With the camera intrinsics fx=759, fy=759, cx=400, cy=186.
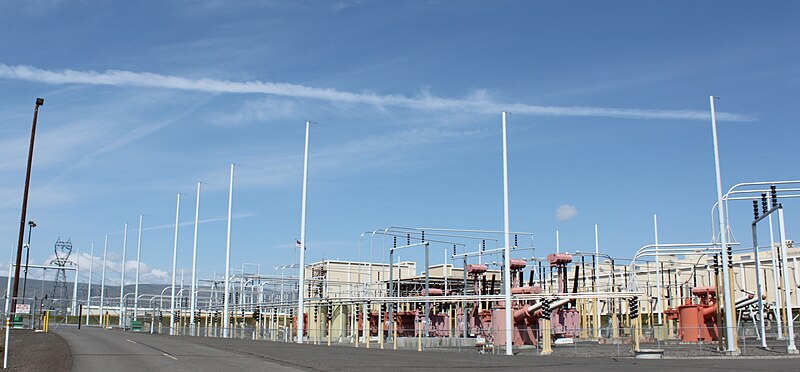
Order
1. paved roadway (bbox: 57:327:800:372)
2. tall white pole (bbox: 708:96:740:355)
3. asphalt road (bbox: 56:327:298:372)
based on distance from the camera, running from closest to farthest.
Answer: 1. asphalt road (bbox: 56:327:298:372)
2. paved roadway (bbox: 57:327:800:372)
3. tall white pole (bbox: 708:96:740:355)

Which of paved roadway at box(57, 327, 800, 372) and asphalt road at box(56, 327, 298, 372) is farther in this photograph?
paved roadway at box(57, 327, 800, 372)

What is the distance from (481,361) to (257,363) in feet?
23.5

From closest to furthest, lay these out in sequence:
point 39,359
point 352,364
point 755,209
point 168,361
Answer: point 352,364
point 168,361
point 39,359
point 755,209

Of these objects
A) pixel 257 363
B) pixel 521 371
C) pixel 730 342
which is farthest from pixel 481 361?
pixel 730 342

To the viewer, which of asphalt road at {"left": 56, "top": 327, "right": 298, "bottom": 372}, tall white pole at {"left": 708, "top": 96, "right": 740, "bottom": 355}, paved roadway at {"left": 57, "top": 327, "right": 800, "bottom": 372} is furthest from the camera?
tall white pole at {"left": 708, "top": 96, "right": 740, "bottom": 355}

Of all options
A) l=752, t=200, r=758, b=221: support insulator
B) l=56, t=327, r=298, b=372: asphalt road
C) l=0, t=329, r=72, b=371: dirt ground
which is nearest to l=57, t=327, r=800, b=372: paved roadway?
l=56, t=327, r=298, b=372: asphalt road

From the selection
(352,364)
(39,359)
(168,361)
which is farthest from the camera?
(39,359)

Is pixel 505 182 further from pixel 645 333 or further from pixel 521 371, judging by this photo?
pixel 645 333

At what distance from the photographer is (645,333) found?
159 feet

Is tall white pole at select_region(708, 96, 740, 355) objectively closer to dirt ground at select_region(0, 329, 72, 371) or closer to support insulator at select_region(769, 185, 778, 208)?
support insulator at select_region(769, 185, 778, 208)

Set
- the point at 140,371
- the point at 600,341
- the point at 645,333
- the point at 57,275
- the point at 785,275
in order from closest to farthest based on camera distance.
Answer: the point at 140,371, the point at 785,275, the point at 600,341, the point at 645,333, the point at 57,275

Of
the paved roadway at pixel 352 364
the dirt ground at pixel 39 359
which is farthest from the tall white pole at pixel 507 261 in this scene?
the dirt ground at pixel 39 359

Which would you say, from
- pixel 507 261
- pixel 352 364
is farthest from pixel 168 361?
pixel 507 261

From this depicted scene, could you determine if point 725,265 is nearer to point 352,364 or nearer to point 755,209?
point 755,209
